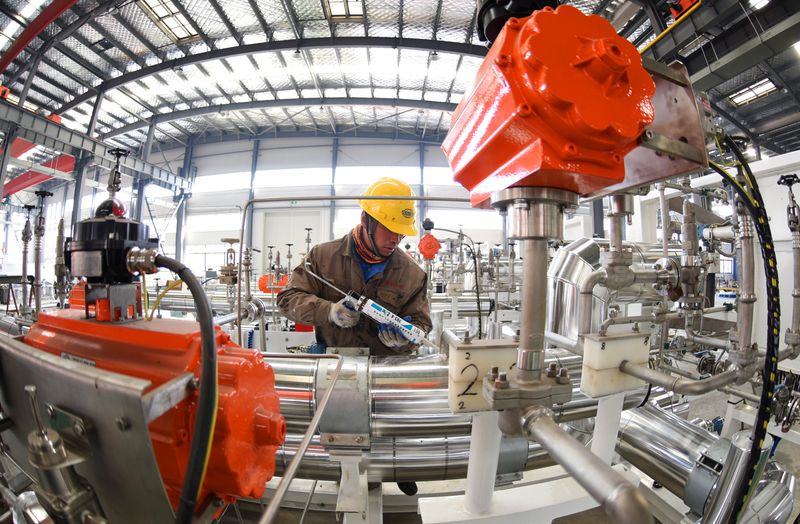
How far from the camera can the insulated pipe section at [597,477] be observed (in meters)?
0.24

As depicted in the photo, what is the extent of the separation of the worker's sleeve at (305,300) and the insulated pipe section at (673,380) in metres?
0.98

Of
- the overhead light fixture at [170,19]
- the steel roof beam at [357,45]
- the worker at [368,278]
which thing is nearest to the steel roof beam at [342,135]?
the overhead light fixture at [170,19]

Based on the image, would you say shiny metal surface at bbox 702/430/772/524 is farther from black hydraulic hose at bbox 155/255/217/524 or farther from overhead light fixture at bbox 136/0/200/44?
overhead light fixture at bbox 136/0/200/44

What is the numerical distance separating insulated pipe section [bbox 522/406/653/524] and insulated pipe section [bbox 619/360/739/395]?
286mm

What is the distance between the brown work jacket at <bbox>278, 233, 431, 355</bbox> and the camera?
4.47 ft

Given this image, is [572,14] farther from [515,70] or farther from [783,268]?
[783,268]

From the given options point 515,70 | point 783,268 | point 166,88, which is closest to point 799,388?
point 783,268

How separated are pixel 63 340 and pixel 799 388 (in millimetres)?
3214

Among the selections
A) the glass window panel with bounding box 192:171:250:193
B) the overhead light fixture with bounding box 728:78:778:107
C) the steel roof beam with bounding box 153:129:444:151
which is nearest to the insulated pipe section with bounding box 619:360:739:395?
the overhead light fixture with bounding box 728:78:778:107

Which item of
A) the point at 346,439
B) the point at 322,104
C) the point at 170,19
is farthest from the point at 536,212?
the point at 322,104

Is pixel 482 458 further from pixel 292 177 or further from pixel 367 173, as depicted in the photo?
pixel 292 177

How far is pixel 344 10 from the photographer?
3.56 meters

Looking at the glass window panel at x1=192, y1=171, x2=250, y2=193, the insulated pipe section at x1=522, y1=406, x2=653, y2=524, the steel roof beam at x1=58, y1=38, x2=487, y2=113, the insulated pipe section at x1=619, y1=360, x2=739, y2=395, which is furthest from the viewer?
the glass window panel at x1=192, y1=171, x2=250, y2=193

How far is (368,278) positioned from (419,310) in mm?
278
